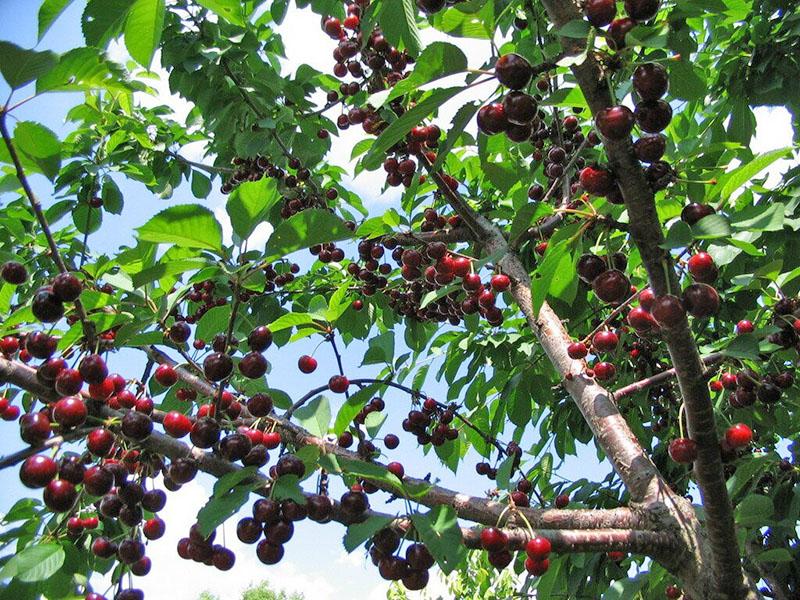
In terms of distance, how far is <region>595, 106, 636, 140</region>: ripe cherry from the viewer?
114 centimetres

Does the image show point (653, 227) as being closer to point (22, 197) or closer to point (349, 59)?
point (349, 59)

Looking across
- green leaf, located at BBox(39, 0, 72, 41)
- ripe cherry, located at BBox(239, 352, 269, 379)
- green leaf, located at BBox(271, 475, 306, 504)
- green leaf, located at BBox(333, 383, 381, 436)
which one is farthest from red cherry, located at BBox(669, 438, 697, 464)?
green leaf, located at BBox(39, 0, 72, 41)

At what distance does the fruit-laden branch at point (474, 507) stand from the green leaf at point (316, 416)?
2 centimetres

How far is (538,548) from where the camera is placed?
5.12 feet

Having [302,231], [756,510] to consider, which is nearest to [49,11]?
[302,231]

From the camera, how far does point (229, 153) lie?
403cm

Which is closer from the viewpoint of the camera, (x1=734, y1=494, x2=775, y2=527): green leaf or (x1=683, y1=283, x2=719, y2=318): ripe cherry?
(x1=683, y1=283, x2=719, y2=318): ripe cherry

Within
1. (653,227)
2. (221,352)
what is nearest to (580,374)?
(653,227)

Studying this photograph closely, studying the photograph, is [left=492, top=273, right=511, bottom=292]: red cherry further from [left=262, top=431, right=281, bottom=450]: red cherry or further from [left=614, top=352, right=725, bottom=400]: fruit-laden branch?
[left=262, top=431, right=281, bottom=450]: red cherry

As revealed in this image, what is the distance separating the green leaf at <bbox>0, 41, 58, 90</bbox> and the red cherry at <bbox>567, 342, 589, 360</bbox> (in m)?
1.85

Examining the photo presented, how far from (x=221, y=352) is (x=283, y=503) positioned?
14.8 inches

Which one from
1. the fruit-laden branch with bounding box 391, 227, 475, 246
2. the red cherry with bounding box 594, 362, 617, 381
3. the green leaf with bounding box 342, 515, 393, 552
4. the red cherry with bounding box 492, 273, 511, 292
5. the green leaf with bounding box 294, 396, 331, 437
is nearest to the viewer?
the green leaf with bounding box 342, 515, 393, 552

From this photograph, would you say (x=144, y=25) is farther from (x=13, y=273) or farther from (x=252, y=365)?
(x=252, y=365)

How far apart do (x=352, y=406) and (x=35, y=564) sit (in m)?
0.90
